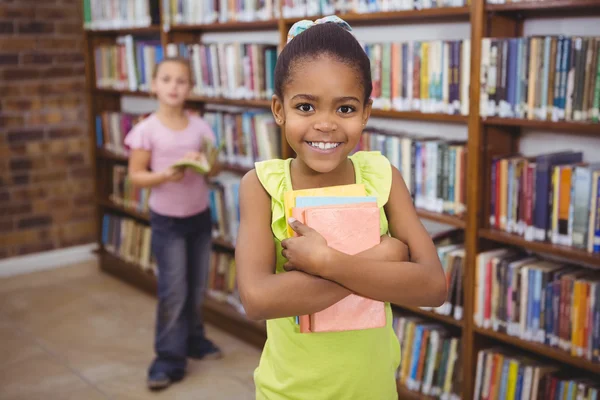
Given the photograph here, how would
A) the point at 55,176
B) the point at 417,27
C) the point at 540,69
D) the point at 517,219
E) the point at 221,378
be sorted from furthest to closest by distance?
the point at 55,176, the point at 221,378, the point at 417,27, the point at 517,219, the point at 540,69

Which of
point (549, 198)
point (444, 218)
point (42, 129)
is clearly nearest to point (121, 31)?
point (42, 129)

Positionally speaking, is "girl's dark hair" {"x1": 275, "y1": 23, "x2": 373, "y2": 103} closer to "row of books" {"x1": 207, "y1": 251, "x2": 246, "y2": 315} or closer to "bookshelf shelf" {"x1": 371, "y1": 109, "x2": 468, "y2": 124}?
"bookshelf shelf" {"x1": 371, "y1": 109, "x2": 468, "y2": 124}

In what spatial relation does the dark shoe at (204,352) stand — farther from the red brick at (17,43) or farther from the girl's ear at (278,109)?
the red brick at (17,43)

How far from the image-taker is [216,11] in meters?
3.64

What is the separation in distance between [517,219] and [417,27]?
102cm

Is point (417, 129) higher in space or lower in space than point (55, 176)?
higher

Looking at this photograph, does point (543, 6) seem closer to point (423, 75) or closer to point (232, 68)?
point (423, 75)

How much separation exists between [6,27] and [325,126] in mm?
4160

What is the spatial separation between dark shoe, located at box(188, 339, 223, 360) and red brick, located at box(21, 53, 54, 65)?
8.27 feet

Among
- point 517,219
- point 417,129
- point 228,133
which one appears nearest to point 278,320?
point 517,219

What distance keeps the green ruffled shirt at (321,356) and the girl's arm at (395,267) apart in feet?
0.10

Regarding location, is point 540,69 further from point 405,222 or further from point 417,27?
point 405,222

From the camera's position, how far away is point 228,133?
3697 millimetres

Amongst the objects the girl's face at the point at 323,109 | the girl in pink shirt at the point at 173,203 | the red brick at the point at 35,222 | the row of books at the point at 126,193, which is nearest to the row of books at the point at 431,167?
the girl in pink shirt at the point at 173,203
